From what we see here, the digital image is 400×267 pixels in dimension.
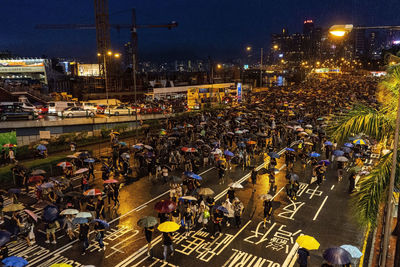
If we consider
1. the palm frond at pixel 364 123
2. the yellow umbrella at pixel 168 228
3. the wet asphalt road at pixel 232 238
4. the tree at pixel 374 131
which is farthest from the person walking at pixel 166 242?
the palm frond at pixel 364 123

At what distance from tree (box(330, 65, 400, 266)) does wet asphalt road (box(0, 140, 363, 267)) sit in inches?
154

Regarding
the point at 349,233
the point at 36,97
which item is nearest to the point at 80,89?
the point at 36,97

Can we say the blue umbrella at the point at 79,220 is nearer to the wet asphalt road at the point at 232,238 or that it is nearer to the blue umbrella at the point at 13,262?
the wet asphalt road at the point at 232,238

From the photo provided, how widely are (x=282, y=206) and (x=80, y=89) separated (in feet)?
206

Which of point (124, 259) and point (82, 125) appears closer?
point (124, 259)

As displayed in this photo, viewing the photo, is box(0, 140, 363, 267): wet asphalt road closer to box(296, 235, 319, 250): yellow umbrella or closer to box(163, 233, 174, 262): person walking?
box(163, 233, 174, 262): person walking

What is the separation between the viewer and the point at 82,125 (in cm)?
3033

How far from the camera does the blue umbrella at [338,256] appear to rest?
805cm

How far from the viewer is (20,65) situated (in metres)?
60.1

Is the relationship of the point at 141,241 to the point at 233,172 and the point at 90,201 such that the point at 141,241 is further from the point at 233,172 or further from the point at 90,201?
the point at 233,172

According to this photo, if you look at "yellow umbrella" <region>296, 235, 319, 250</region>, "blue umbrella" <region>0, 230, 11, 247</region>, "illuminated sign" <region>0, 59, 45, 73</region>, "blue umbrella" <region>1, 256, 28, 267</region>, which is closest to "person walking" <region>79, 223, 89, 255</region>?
"blue umbrella" <region>0, 230, 11, 247</region>

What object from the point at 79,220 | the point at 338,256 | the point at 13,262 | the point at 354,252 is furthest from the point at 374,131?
the point at 13,262

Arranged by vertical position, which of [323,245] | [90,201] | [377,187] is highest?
[377,187]

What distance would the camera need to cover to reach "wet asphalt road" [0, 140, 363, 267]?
10641 millimetres
